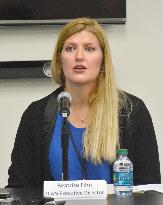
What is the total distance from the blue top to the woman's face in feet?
0.67

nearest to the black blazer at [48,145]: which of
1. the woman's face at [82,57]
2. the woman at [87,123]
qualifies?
the woman at [87,123]

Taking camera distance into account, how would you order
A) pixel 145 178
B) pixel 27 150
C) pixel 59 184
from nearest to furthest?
pixel 59 184, pixel 145 178, pixel 27 150

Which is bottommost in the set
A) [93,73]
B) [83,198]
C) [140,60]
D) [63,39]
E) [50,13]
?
[83,198]

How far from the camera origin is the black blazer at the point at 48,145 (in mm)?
1732

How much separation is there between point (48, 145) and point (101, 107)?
274 mm

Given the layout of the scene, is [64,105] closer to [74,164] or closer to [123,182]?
[123,182]

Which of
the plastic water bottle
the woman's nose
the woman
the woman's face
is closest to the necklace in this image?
the woman

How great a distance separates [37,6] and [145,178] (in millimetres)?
→ 1407

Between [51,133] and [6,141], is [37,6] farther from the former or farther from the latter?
[51,133]

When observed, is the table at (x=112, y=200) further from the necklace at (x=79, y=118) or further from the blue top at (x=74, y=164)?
the necklace at (x=79, y=118)

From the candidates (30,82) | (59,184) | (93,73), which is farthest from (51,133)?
(30,82)

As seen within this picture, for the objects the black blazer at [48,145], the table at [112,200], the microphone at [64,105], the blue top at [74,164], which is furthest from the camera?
the black blazer at [48,145]

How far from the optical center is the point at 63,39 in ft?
5.97

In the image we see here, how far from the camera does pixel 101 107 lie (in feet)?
5.82
